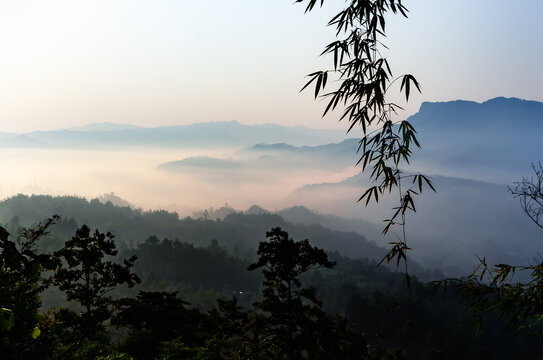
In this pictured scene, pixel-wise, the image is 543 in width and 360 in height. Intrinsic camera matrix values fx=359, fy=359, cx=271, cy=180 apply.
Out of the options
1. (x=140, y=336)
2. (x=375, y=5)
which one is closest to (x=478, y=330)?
(x=375, y=5)

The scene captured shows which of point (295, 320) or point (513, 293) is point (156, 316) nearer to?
point (295, 320)

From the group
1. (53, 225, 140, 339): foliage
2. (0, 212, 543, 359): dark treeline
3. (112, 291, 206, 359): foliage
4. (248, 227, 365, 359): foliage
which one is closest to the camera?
(0, 212, 543, 359): dark treeline

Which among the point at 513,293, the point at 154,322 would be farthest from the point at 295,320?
the point at 513,293

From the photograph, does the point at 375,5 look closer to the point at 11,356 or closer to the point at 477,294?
the point at 477,294

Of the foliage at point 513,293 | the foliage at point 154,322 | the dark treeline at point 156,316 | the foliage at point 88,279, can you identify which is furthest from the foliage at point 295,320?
the foliage at point 513,293

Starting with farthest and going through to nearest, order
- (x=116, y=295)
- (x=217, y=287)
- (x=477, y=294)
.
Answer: (x=217, y=287)
(x=116, y=295)
(x=477, y=294)

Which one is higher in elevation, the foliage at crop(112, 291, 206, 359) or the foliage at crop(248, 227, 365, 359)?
the foliage at crop(248, 227, 365, 359)

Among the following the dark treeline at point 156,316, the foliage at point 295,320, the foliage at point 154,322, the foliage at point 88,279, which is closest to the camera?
the dark treeline at point 156,316

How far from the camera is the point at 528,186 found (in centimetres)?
645

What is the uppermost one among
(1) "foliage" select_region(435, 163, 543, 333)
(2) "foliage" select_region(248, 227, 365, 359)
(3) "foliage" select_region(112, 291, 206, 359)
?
(1) "foliage" select_region(435, 163, 543, 333)

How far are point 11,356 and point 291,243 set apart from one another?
9893 millimetres

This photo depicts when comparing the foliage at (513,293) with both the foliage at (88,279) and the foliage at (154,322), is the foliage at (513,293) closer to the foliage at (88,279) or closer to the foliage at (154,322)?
the foliage at (88,279)

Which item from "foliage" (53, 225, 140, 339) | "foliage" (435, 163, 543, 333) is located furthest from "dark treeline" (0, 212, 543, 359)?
"foliage" (435, 163, 543, 333)

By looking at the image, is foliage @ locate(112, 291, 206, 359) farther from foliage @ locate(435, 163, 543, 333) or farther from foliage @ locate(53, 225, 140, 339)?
foliage @ locate(435, 163, 543, 333)
